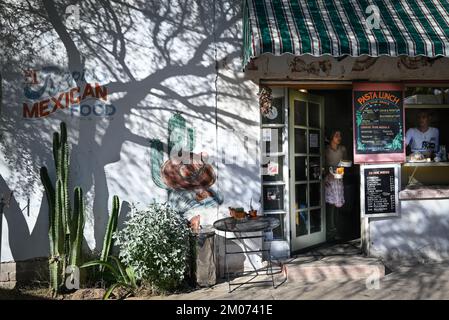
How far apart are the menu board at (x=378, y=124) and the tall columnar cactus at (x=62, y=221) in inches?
155

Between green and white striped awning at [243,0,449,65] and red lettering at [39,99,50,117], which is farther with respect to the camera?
red lettering at [39,99,50,117]

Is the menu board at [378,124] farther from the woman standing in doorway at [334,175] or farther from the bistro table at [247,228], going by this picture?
the bistro table at [247,228]

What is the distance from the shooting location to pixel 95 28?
6164 millimetres

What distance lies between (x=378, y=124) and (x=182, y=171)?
2.91 meters

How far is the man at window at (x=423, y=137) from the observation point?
6988 mm

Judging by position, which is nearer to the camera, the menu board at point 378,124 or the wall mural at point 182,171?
the wall mural at point 182,171

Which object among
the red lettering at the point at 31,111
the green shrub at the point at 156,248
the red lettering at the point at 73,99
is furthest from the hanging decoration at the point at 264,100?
the red lettering at the point at 31,111

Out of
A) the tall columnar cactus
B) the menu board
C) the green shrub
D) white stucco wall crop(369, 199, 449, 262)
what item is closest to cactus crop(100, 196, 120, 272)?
the green shrub

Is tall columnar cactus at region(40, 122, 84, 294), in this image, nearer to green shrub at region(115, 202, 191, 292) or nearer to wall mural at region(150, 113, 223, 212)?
green shrub at region(115, 202, 191, 292)

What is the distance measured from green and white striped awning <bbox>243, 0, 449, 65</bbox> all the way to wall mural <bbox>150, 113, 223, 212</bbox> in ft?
4.43

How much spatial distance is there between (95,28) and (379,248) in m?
5.09

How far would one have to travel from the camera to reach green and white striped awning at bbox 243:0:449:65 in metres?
5.23

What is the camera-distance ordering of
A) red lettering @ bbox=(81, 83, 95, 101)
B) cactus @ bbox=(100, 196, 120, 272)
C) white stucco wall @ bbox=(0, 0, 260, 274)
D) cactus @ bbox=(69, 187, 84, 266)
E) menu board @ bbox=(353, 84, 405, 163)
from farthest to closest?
menu board @ bbox=(353, 84, 405, 163) → red lettering @ bbox=(81, 83, 95, 101) → white stucco wall @ bbox=(0, 0, 260, 274) → cactus @ bbox=(100, 196, 120, 272) → cactus @ bbox=(69, 187, 84, 266)

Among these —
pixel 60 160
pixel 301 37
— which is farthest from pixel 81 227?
pixel 301 37
